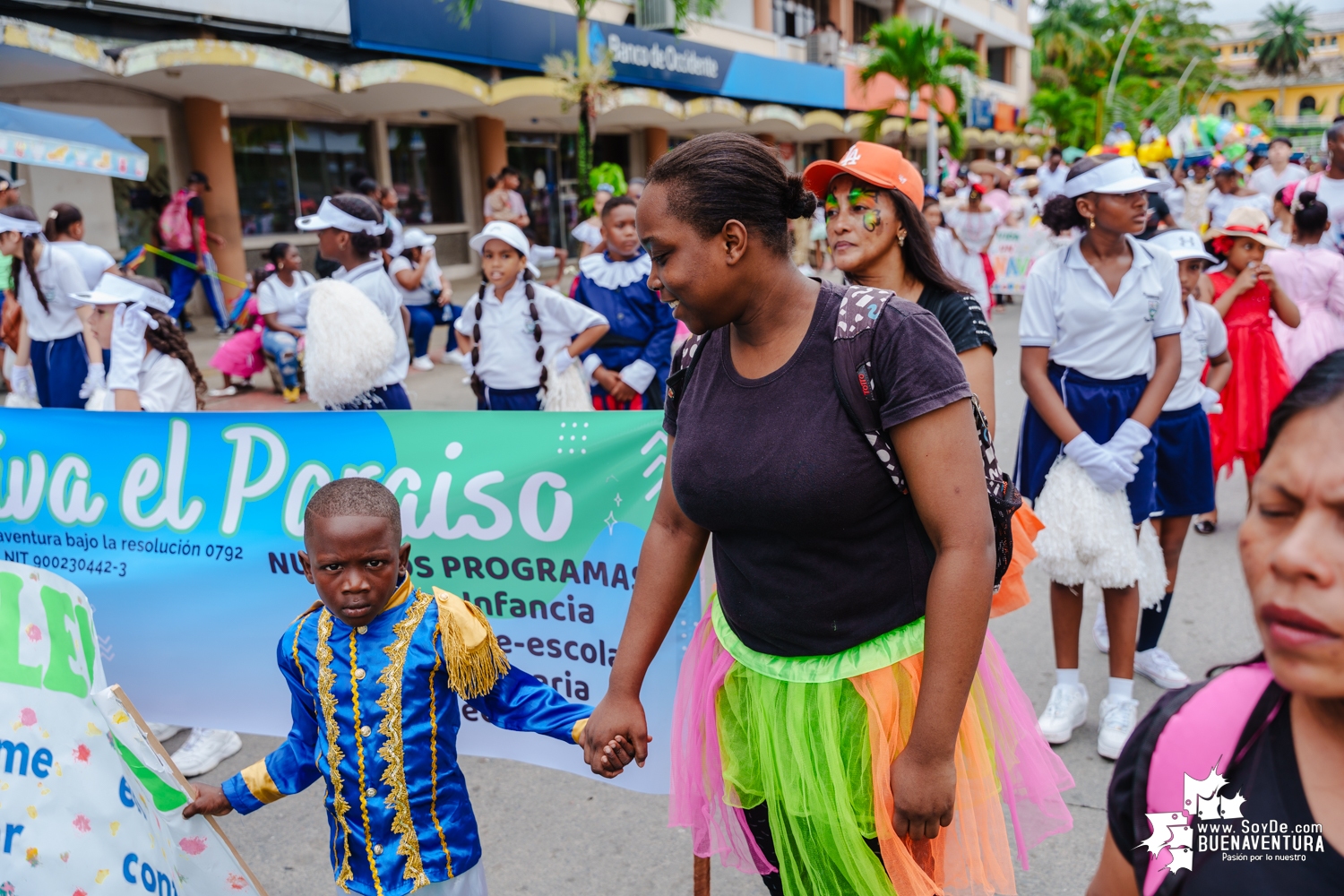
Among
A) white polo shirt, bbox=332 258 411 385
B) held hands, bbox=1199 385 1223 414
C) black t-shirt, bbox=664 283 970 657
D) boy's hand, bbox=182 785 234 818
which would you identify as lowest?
boy's hand, bbox=182 785 234 818

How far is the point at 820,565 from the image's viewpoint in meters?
Result: 1.83

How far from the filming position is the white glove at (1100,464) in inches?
141

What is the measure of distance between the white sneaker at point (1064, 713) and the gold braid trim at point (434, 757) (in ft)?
7.52

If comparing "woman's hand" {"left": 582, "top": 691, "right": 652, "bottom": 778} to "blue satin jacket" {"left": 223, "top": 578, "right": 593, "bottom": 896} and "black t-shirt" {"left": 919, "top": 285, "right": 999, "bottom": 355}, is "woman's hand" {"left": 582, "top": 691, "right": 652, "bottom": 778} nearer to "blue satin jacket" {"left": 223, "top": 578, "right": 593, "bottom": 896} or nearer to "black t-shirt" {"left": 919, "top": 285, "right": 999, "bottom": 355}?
"blue satin jacket" {"left": 223, "top": 578, "right": 593, "bottom": 896}

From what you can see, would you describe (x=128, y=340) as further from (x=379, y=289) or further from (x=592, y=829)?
(x=592, y=829)

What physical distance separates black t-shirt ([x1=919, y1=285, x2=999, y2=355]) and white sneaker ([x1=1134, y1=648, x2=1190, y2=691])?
1.90 m

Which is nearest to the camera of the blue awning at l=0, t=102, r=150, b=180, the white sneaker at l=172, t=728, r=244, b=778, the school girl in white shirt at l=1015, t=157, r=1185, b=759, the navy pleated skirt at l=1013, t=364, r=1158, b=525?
the school girl in white shirt at l=1015, t=157, r=1185, b=759

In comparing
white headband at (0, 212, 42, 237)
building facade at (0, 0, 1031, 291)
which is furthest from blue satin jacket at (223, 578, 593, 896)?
building facade at (0, 0, 1031, 291)

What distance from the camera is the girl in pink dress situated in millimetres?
5973

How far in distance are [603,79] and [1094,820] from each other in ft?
44.0

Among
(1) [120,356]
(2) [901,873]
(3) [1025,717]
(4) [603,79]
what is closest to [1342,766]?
(2) [901,873]

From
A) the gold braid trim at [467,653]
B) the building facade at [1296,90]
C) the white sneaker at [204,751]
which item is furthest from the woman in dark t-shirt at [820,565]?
the building facade at [1296,90]

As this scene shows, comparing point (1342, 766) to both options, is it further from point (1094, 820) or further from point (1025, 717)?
point (1094, 820)

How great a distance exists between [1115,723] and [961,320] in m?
1.69
